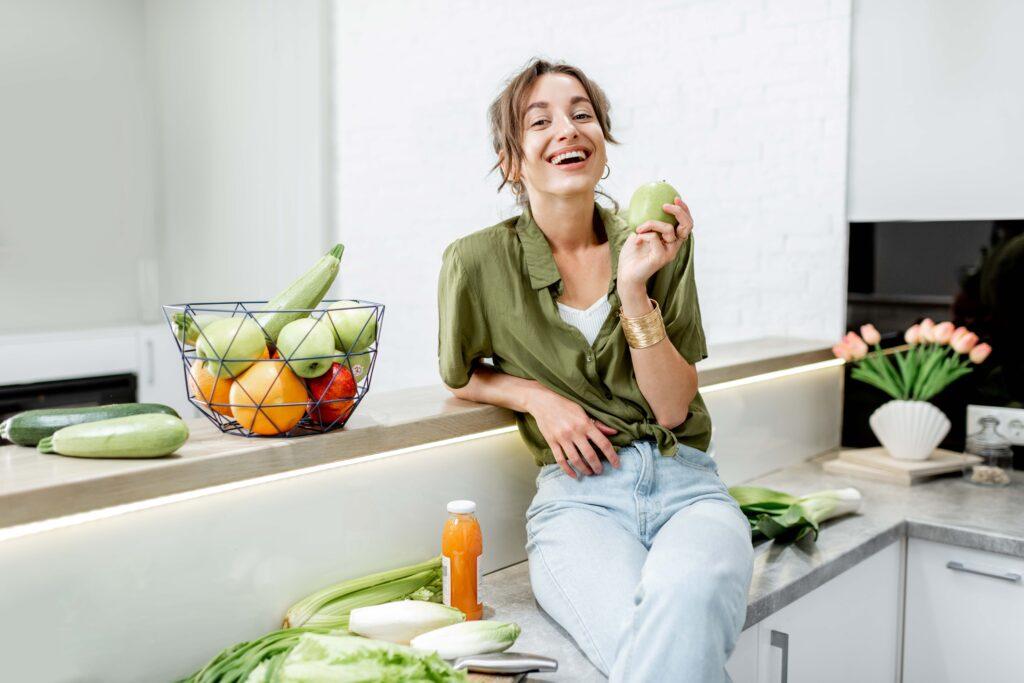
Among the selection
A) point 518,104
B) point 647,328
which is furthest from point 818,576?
point 518,104

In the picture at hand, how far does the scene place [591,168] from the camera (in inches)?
66.2

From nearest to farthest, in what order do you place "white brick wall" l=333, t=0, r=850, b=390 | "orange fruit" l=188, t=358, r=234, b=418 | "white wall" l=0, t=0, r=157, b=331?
"orange fruit" l=188, t=358, r=234, b=418, "white brick wall" l=333, t=0, r=850, b=390, "white wall" l=0, t=0, r=157, b=331

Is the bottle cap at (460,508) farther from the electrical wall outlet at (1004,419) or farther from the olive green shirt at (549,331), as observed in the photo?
the electrical wall outlet at (1004,419)

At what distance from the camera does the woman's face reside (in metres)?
1.66

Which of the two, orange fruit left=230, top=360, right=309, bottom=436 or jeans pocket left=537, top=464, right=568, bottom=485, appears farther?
jeans pocket left=537, top=464, right=568, bottom=485

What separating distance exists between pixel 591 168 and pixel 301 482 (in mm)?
753

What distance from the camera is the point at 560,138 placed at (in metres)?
1.66

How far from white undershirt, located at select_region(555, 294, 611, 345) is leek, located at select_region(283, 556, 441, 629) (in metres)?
0.49

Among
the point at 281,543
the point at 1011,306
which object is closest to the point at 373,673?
the point at 281,543

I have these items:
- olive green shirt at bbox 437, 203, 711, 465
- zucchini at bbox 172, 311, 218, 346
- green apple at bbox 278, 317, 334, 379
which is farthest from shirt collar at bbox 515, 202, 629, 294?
zucchini at bbox 172, 311, 218, 346

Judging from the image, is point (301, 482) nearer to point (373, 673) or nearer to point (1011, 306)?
Answer: point (373, 673)

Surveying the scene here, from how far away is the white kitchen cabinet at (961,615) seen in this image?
1942 mm

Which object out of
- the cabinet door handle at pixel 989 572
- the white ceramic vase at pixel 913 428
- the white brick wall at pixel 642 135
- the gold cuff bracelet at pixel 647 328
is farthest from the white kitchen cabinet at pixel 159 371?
the cabinet door handle at pixel 989 572

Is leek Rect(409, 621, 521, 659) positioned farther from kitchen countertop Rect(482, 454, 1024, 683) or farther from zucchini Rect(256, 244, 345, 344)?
zucchini Rect(256, 244, 345, 344)
